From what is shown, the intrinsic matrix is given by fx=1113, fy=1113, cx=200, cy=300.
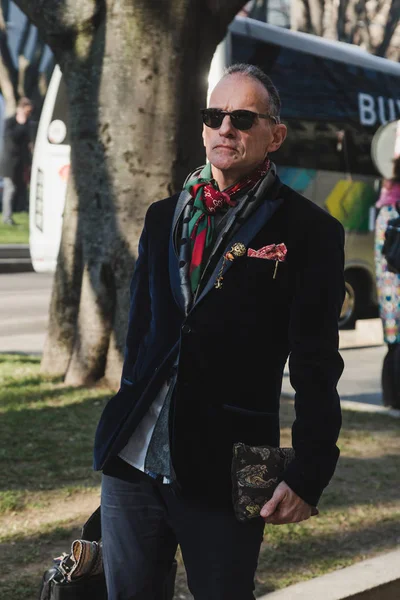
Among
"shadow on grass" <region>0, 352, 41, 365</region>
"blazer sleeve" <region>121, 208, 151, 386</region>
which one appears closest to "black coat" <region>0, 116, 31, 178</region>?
"shadow on grass" <region>0, 352, 41, 365</region>

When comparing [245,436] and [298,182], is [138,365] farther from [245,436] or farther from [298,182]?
[298,182]

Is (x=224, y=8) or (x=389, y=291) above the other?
(x=224, y=8)

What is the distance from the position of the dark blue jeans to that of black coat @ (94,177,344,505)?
80mm

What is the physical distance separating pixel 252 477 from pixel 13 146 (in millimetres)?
21040

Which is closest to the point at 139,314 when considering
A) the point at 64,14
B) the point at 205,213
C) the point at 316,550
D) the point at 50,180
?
the point at 205,213

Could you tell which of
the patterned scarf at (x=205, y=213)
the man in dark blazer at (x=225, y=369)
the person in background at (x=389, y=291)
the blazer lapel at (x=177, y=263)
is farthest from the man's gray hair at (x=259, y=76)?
the person in background at (x=389, y=291)

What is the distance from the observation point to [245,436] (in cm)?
252

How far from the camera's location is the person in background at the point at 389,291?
7.34m

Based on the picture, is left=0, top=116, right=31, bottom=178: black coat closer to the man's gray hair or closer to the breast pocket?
the man's gray hair

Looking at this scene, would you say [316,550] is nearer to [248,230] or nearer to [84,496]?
[84,496]

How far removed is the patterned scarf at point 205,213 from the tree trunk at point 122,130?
15.8 ft

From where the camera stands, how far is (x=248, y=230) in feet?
8.33

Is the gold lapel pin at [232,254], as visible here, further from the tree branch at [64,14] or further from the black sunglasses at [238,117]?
the tree branch at [64,14]

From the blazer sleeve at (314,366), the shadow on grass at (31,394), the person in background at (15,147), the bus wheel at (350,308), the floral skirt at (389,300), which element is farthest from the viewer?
the person in background at (15,147)
